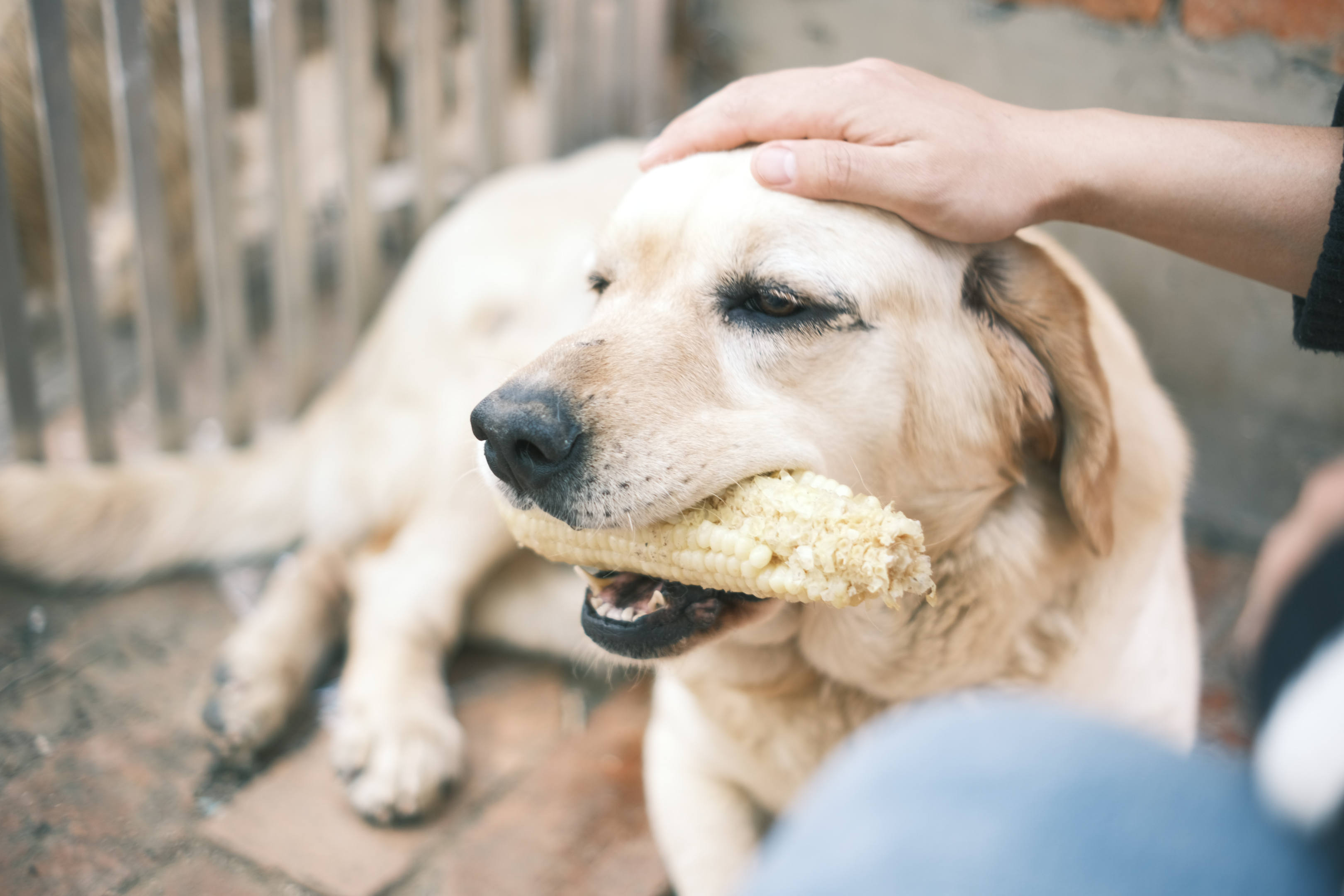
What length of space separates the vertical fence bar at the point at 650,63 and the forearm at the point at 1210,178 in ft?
7.42

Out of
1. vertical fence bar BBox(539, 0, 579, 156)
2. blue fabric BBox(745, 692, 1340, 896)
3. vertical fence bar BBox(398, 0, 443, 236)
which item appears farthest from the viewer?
vertical fence bar BBox(539, 0, 579, 156)

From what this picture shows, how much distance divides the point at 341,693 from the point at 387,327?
1.09 m

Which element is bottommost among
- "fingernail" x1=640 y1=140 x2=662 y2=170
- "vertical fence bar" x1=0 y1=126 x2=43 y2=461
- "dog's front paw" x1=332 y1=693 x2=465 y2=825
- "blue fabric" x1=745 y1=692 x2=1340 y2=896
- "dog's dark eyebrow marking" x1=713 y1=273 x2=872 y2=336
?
"dog's front paw" x1=332 y1=693 x2=465 y2=825

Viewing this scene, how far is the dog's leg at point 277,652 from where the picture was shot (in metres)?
1.90

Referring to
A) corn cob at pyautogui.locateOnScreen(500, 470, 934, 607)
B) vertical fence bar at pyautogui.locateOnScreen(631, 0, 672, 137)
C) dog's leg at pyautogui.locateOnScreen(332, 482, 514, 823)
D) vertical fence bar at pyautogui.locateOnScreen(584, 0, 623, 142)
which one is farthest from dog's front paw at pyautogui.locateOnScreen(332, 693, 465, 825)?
vertical fence bar at pyautogui.locateOnScreen(631, 0, 672, 137)

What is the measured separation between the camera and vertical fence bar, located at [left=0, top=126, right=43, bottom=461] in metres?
2.10

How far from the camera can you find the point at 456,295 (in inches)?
98.1

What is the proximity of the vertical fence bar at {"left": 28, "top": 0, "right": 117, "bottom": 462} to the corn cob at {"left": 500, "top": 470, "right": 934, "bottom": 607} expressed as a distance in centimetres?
161

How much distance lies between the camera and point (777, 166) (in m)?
1.38

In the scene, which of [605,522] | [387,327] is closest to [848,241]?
[605,522]

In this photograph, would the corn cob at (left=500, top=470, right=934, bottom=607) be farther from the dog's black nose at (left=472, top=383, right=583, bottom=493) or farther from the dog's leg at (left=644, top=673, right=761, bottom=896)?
the dog's leg at (left=644, top=673, right=761, bottom=896)

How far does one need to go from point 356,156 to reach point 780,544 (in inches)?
83.6

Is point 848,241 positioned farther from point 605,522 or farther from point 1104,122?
point 605,522

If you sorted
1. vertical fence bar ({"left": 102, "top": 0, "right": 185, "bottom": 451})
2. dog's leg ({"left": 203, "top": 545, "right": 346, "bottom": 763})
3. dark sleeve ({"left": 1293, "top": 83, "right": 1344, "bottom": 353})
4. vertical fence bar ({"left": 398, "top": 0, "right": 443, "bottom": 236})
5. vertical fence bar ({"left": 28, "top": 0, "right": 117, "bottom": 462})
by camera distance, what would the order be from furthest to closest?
1. vertical fence bar ({"left": 398, "top": 0, "right": 443, "bottom": 236})
2. vertical fence bar ({"left": 102, "top": 0, "right": 185, "bottom": 451})
3. vertical fence bar ({"left": 28, "top": 0, "right": 117, "bottom": 462})
4. dog's leg ({"left": 203, "top": 545, "right": 346, "bottom": 763})
5. dark sleeve ({"left": 1293, "top": 83, "right": 1344, "bottom": 353})
